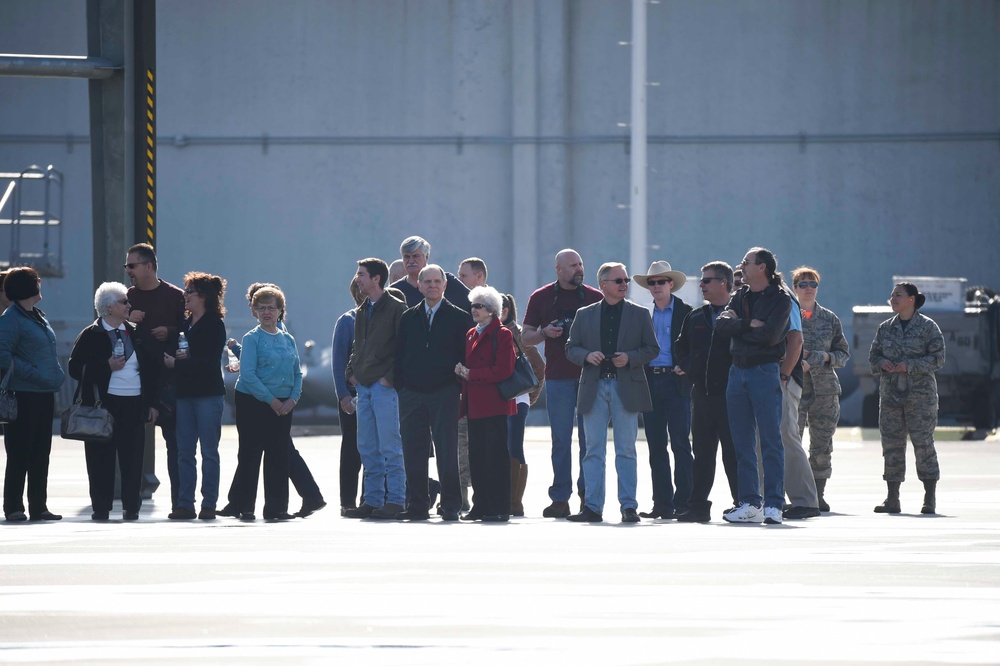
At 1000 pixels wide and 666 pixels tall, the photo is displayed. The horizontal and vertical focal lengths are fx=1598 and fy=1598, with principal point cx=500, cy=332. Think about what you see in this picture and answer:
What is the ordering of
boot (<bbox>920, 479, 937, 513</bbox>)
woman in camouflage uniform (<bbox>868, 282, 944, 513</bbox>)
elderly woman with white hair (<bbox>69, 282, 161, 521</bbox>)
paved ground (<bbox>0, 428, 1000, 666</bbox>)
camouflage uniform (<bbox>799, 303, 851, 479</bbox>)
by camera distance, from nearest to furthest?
paved ground (<bbox>0, 428, 1000, 666</bbox>), elderly woman with white hair (<bbox>69, 282, 161, 521</bbox>), boot (<bbox>920, 479, 937, 513</bbox>), woman in camouflage uniform (<bbox>868, 282, 944, 513</bbox>), camouflage uniform (<bbox>799, 303, 851, 479</bbox>)

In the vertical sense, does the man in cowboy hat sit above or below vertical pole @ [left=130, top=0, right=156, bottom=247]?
below

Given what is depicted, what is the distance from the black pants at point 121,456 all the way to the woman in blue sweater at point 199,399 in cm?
30

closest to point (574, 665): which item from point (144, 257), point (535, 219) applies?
point (144, 257)

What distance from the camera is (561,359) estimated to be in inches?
491

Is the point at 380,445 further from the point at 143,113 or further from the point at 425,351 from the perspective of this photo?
the point at 143,113

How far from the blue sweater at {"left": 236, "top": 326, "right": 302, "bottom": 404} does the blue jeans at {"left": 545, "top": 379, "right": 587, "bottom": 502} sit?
1977 millimetres

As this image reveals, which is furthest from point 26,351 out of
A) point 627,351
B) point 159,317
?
point 627,351

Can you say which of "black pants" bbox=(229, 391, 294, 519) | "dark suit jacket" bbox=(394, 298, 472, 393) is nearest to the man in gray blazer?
"dark suit jacket" bbox=(394, 298, 472, 393)

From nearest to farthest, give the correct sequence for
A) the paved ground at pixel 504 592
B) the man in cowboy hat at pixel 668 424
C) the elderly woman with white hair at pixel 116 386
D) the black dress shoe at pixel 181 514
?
the paved ground at pixel 504 592, the elderly woman with white hair at pixel 116 386, the black dress shoe at pixel 181 514, the man in cowboy hat at pixel 668 424

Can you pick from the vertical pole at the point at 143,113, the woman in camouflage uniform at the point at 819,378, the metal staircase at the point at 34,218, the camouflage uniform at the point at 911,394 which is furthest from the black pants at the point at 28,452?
the metal staircase at the point at 34,218

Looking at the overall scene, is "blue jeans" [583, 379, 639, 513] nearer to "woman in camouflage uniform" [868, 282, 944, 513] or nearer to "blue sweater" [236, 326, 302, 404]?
"woman in camouflage uniform" [868, 282, 944, 513]

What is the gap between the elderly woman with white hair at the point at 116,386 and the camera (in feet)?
38.8

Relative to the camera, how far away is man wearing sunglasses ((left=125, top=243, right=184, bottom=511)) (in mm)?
12352

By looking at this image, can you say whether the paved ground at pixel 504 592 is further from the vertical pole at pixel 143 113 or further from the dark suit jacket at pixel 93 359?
the vertical pole at pixel 143 113
